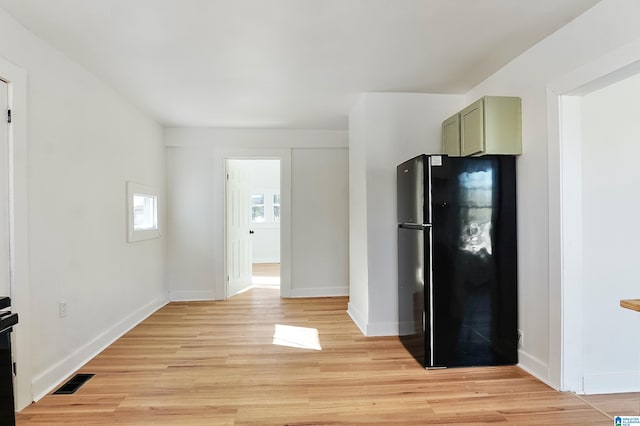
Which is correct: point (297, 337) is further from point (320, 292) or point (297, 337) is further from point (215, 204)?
point (215, 204)

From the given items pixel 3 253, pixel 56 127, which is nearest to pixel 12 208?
pixel 3 253

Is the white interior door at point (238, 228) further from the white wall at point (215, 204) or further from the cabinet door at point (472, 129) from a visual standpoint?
the cabinet door at point (472, 129)

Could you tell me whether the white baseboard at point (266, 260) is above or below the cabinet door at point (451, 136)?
below

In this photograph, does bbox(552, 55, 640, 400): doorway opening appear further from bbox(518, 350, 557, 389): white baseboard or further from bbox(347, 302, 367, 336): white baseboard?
bbox(347, 302, 367, 336): white baseboard

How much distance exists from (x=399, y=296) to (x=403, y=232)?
0.63 m

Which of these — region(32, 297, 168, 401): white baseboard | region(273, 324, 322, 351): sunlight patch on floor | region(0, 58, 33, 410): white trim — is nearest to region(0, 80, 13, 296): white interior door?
region(0, 58, 33, 410): white trim

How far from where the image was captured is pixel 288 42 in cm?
235

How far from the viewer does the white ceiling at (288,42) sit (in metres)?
1.96

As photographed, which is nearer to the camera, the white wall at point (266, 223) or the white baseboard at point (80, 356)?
the white baseboard at point (80, 356)

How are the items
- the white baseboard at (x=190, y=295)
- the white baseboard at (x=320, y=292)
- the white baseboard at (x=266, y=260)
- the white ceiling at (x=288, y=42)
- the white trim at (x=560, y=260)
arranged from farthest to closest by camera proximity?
1. the white baseboard at (x=266, y=260)
2. the white baseboard at (x=320, y=292)
3. the white baseboard at (x=190, y=295)
4. the white trim at (x=560, y=260)
5. the white ceiling at (x=288, y=42)

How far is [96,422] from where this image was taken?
6.43 ft

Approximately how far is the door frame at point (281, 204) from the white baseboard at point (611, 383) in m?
3.39

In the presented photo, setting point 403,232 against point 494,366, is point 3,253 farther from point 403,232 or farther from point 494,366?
point 494,366

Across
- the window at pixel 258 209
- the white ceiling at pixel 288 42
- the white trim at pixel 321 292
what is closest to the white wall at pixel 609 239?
the white ceiling at pixel 288 42
